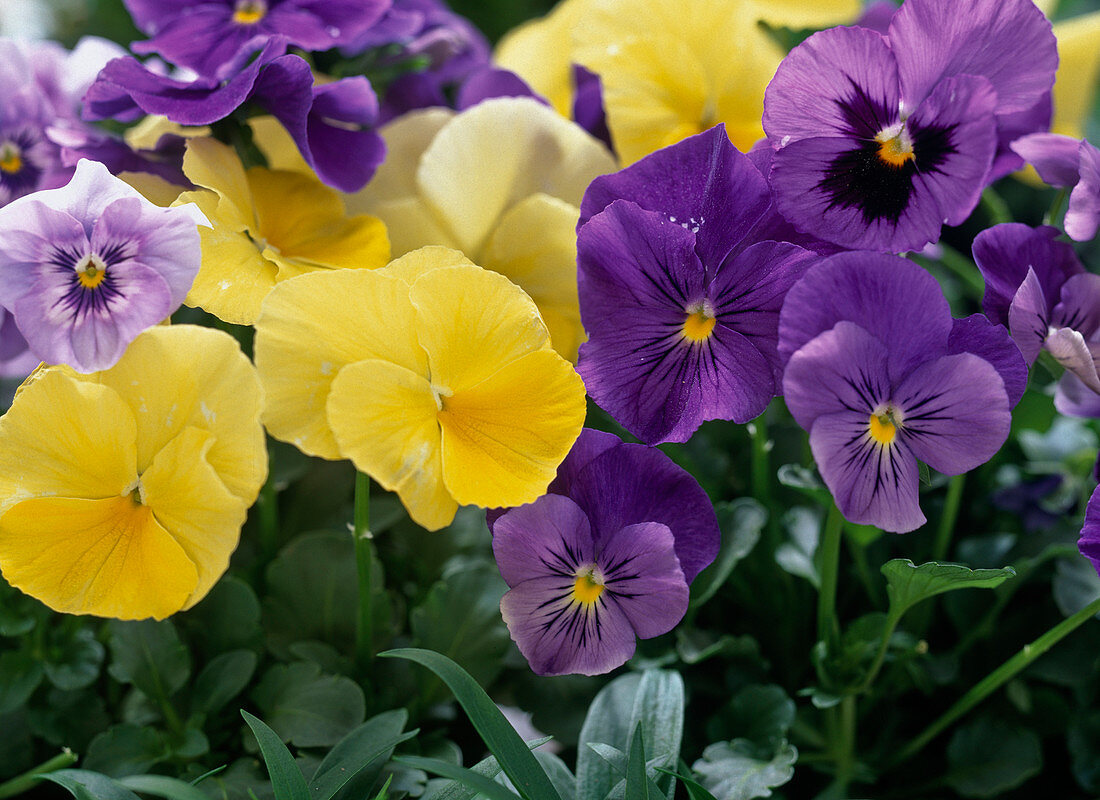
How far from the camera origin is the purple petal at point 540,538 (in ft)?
1.21

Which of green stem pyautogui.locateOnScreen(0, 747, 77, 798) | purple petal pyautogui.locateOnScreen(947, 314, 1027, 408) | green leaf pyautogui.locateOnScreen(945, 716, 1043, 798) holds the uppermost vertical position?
purple petal pyautogui.locateOnScreen(947, 314, 1027, 408)

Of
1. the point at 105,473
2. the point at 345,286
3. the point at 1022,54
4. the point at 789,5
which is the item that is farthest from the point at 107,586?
the point at 789,5

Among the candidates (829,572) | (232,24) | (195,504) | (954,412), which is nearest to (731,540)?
(829,572)

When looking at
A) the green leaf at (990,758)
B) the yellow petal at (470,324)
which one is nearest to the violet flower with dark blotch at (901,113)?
the yellow petal at (470,324)

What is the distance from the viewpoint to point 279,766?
0.35 m

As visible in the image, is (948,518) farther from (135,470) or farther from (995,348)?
(135,470)

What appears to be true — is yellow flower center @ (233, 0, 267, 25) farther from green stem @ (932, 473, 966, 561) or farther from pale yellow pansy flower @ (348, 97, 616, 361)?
green stem @ (932, 473, 966, 561)

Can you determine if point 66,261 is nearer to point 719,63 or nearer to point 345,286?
point 345,286

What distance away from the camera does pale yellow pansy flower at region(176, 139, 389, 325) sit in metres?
0.40

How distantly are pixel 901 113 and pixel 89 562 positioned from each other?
1.27ft

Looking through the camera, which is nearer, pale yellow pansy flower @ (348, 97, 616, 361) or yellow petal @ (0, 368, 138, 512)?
yellow petal @ (0, 368, 138, 512)

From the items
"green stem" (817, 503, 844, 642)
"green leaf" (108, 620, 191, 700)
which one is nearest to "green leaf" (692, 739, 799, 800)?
"green stem" (817, 503, 844, 642)

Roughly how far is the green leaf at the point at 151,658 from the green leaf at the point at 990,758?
17.1 inches

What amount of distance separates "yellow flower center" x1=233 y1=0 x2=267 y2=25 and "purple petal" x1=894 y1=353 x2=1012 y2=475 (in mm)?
442
